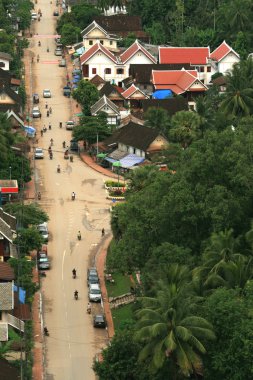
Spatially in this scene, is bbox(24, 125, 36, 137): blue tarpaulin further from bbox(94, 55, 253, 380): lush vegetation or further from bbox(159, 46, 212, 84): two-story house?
bbox(94, 55, 253, 380): lush vegetation

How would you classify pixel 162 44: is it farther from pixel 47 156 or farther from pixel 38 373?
pixel 38 373

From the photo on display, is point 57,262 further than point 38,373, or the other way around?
point 57,262

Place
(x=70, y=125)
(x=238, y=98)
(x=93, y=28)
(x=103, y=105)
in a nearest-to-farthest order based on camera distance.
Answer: (x=238, y=98)
(x=103, y=105)
(x=70, y=125)
(x=93, y=28)

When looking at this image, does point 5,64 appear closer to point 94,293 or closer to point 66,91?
point 66,91

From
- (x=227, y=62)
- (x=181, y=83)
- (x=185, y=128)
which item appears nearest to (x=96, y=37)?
(x=227, y=62)

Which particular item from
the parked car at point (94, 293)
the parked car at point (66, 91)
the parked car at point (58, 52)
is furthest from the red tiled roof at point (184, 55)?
the parked car at point (94, 293)

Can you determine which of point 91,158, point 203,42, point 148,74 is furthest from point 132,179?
point 203,42
